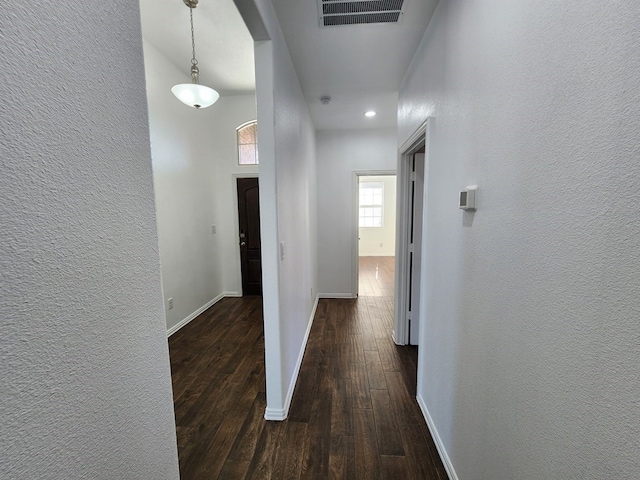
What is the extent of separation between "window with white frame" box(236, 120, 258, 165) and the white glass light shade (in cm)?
170

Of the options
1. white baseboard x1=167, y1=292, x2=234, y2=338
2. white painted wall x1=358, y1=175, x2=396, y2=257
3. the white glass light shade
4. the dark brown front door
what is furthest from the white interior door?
white painted wall x1=358, y1=175, x2=396, y2=257

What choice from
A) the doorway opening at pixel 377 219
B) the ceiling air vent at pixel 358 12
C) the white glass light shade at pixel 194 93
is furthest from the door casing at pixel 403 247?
the doorway opening at pixel 377 219

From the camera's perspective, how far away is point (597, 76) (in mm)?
632

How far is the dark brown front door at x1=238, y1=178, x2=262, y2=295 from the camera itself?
4379mm

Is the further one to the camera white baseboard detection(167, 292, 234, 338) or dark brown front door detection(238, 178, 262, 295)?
dark brown front door detection(238, 178, 262, 295)

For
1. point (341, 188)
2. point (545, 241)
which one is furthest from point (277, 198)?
point (341, 188)

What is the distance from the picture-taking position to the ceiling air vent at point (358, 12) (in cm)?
164

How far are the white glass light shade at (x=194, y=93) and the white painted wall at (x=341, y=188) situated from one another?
198 cm

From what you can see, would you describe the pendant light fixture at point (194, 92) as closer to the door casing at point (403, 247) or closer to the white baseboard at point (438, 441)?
the door casing at point (403, 247)

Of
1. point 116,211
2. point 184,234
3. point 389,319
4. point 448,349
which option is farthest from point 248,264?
point 116,211

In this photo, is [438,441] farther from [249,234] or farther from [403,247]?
[249,234]

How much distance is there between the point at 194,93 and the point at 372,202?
657 centimetres

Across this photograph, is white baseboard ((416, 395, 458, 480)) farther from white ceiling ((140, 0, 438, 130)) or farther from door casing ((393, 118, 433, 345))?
white ceiling ((140, 0, 438, 130))

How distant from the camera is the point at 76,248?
1.64 ft
